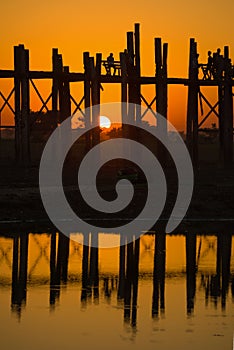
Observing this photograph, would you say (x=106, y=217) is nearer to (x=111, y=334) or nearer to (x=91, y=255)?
(x=91, y=255)

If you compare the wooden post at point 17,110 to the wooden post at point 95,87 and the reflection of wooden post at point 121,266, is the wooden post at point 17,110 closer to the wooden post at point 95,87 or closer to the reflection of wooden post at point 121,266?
the wooden post at point 95,87

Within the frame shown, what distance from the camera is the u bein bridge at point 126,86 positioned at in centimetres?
3825

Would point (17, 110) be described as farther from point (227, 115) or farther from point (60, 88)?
point (227, 115)

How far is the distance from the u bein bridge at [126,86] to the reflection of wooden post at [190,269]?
1268cm

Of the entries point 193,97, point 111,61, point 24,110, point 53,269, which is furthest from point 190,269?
point 111,61

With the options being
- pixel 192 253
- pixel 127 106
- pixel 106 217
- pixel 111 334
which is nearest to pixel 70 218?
pixel 106 217

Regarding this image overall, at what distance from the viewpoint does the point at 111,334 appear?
1567cm

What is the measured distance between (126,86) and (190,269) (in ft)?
54.9

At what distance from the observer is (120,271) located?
68.8 feet

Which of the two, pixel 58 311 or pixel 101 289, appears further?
pixel 101 289

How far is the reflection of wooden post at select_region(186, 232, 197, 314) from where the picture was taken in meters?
18.2

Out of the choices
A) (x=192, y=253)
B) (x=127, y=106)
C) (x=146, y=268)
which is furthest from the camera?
(x=127, y=106)

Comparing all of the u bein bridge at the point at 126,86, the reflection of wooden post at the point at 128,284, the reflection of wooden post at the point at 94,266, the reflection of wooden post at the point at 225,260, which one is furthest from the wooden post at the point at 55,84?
the reflection of wooden post at the point at 128,284

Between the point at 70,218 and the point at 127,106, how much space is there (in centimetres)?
883
